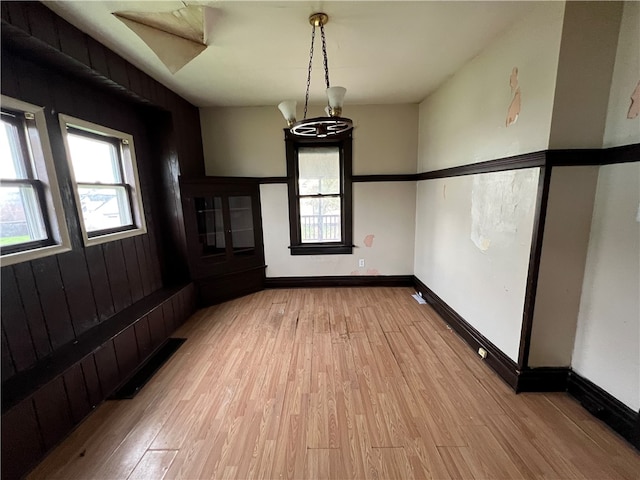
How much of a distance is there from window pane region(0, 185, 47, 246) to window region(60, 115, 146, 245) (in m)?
0.26

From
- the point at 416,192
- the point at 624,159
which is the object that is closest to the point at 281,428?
the point at 624,159

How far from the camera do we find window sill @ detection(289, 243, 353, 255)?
382 cm

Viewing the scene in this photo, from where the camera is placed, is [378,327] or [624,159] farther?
[378,327]

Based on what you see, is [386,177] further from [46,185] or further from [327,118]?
[46,185]

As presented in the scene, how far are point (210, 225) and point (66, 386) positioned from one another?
211 centimetres

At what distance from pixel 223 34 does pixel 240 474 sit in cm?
280

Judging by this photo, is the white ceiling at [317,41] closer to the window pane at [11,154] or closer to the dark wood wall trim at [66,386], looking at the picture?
the window pane at [11,154]

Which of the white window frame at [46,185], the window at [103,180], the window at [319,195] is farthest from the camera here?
the window at [319,195]

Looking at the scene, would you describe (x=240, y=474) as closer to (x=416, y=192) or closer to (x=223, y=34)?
(x=223, y=34)

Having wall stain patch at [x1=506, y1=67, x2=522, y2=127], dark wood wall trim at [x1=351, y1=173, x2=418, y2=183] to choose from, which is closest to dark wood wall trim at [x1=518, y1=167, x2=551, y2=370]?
wall stain patch at [x1=506, y1=67, x2=522, y2=127]

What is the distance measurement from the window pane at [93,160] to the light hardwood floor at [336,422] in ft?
5.83

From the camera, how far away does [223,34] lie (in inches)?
73.1

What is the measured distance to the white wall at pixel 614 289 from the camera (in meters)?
1.42

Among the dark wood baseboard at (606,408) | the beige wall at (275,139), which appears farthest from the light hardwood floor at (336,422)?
the beige wall at (275,139)
